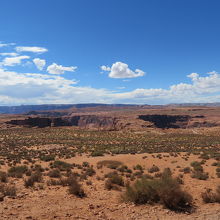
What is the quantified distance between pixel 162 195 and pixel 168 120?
9680 cm

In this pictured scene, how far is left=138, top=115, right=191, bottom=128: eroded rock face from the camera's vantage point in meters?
97.9

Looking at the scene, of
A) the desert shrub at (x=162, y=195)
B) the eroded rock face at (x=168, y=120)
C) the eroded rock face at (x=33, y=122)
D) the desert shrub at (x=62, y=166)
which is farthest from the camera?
the eroded rock face at (x=168, y=120)

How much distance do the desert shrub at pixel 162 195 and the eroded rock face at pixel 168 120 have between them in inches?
3514

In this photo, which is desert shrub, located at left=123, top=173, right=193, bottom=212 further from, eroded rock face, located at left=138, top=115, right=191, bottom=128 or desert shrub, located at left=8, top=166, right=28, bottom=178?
eroded rock face, located at left=138, top=115, right=191, bottom=128

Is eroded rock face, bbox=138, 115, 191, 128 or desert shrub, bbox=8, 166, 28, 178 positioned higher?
desert shrub, bbox=8, 166, 28, 178

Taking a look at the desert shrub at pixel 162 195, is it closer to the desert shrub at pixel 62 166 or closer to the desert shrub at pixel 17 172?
the desert shrub at pixel 17 172

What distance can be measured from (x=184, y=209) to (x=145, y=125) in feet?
244

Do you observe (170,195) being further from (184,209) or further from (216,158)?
(216,158)

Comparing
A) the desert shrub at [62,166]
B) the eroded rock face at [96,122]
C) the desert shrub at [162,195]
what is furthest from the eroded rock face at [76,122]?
the desert shrub at [162,195]

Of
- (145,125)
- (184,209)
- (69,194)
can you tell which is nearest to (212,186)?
(184,209)

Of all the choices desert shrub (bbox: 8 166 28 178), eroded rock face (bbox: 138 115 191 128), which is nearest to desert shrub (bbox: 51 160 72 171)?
desert shrub (bbox: 8 166 28 178)

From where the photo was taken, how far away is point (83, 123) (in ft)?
409

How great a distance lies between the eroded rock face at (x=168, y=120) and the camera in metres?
97.9

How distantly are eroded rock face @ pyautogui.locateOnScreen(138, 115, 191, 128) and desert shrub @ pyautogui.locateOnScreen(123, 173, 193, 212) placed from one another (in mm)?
89245
